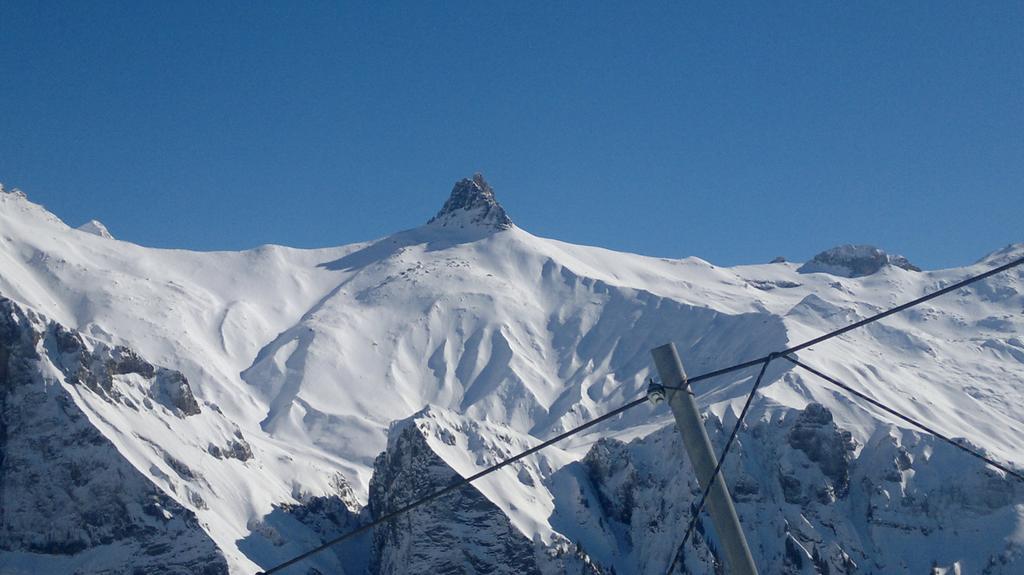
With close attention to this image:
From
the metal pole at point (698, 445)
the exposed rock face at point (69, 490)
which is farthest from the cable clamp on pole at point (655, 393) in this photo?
the exposed rock face at point (69, 490)

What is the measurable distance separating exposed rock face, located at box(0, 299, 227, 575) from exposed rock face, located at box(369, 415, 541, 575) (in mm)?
28689

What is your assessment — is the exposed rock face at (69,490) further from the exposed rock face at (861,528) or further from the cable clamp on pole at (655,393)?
the cable clamp on pole at (655,393)

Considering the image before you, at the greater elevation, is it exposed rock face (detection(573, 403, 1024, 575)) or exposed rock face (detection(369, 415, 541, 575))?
exposed rock face (detection(369, 415, 541, 575))

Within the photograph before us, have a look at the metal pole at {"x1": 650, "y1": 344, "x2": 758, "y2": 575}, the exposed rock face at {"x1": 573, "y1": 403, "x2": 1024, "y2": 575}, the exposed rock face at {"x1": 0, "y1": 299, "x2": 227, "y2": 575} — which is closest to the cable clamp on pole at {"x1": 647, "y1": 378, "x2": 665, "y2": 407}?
the metal pole at {"x1": 650, "y1": 344, "x2": 758, "y2": 575}

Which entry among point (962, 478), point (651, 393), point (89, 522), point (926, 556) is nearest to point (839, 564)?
point (926, 556)

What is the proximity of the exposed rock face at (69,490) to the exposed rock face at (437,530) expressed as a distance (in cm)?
2869

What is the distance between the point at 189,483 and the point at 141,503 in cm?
954

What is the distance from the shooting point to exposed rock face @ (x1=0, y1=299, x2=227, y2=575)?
568ft

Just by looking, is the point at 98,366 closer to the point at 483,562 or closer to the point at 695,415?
the point at 483,562

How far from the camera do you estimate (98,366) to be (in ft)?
639

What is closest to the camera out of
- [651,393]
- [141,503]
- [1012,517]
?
[651,393]

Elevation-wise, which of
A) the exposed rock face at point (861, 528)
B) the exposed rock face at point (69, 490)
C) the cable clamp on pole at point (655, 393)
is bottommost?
the exposed rock face at point (861, 528)

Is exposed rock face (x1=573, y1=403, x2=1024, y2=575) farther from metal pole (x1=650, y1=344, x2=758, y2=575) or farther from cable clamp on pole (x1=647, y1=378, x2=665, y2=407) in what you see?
metal pole (x1=650, y1=344, x2=758, y2=575)

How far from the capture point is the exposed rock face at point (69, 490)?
173m
